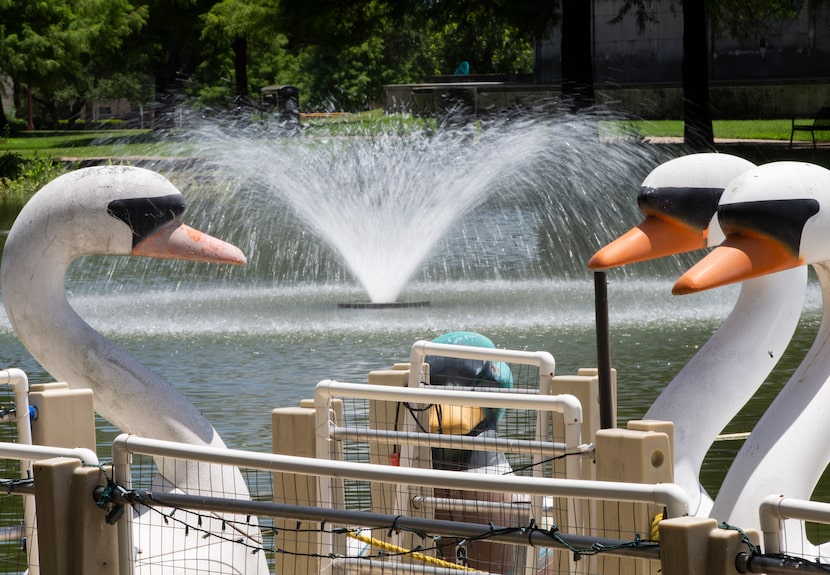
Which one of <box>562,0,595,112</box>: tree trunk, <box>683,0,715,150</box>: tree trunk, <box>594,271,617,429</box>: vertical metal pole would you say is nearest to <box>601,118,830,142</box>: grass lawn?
<box>683,0,715,150</box>: tree trunk

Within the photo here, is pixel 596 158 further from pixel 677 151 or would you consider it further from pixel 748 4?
pixel 748 4

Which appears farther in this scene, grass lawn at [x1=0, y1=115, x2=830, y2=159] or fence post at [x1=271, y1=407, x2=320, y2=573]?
grass lawn at [x1=0, y1=115, x2=830, y2=159]

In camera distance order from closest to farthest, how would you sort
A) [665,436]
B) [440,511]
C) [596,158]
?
[665,436] < [440,511] < [596,158]

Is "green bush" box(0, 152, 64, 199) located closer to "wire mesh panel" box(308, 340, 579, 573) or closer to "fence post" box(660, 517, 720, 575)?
"wire mesh panel" box(308, 340, 579, 573)

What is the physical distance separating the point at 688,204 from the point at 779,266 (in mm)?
777

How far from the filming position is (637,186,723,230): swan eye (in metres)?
4.86

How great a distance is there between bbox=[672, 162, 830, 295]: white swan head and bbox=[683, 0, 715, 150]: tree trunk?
71.5 feet

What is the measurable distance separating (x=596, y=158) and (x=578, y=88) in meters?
2.39

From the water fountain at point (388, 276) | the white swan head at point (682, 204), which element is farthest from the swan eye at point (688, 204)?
the water fountain at point (388, 276)

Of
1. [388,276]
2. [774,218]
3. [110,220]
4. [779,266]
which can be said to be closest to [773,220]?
[774,218]

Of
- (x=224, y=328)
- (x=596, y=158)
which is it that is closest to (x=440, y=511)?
(x=224, y=328)

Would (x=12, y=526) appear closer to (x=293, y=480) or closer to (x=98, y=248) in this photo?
(x=293, y=480)

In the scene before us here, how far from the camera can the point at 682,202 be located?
4.86 metres

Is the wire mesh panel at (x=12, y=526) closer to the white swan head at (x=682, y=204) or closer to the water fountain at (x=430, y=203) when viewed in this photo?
the white swan head at (x=682, y=204)
